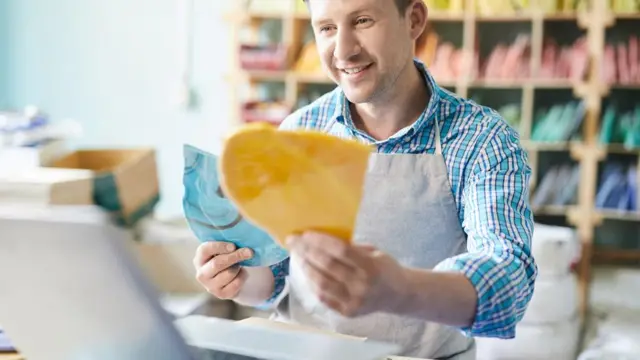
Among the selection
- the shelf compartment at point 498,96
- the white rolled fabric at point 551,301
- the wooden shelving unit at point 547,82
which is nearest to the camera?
the white rolled fabric at point 551,301

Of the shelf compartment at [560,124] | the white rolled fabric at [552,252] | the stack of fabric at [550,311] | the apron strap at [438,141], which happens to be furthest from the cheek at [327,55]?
the shelf compartment at [560,124]

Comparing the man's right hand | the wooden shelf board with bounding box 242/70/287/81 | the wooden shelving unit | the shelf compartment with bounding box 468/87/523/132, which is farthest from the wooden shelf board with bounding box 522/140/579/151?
the man's right hand

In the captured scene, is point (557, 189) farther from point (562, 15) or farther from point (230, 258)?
point (230, 258)

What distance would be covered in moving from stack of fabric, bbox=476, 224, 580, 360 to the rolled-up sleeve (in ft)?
4.62

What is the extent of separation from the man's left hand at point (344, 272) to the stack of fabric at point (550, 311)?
1.88 metres

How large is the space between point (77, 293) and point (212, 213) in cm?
37

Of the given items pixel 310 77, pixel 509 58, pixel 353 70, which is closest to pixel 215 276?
pixel 353 70

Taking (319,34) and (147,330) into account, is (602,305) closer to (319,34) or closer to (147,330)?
(319,34)

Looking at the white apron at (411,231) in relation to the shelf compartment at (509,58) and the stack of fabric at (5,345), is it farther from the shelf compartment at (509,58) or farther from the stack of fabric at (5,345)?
the shelf compartment at (509,58)

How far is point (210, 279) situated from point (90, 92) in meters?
3.83

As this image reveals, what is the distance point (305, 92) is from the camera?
15.2ft

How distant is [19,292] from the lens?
33.5 inches

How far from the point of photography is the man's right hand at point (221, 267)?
1.25m

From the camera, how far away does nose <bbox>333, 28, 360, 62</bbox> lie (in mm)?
1326
